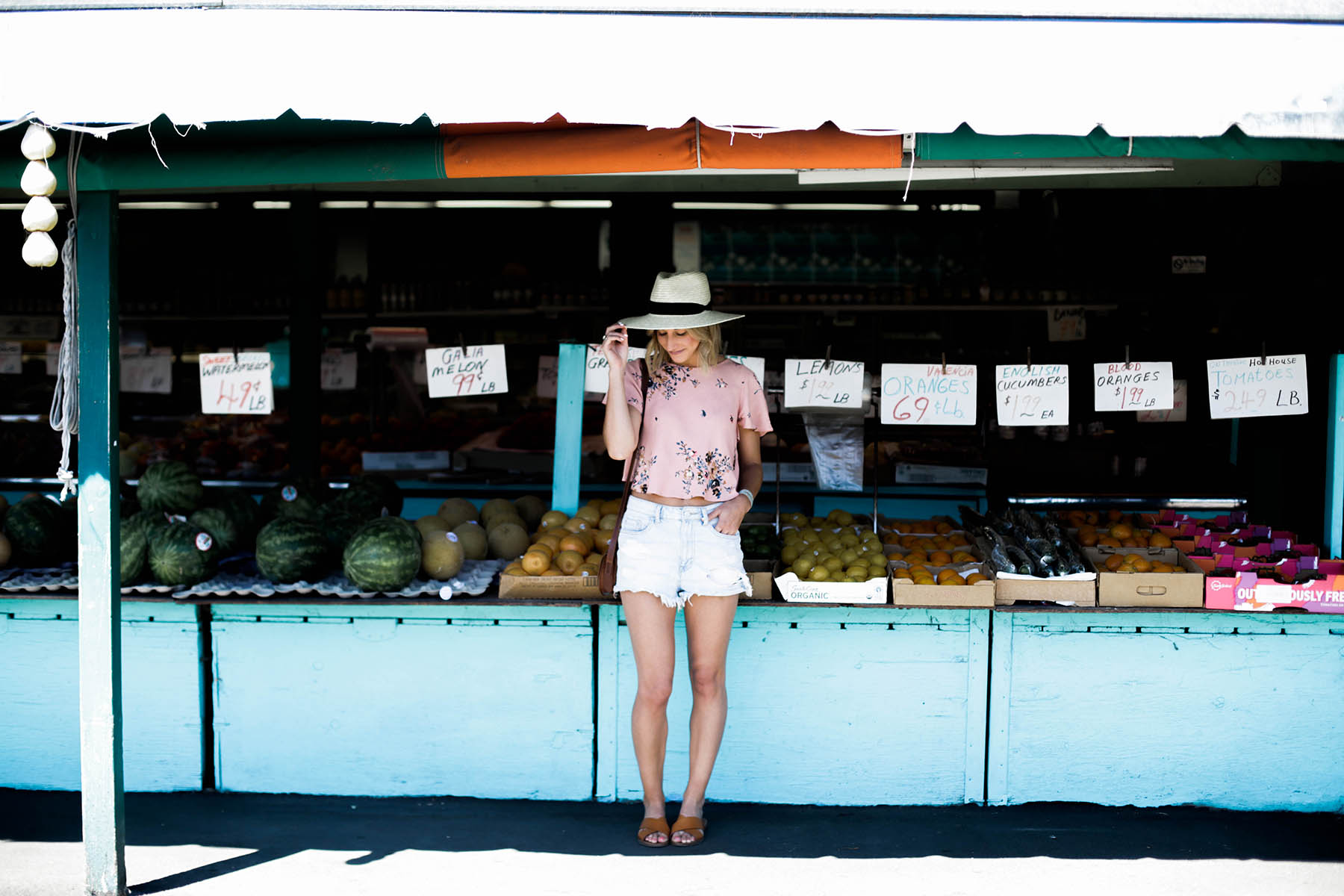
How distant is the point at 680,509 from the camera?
4.05m

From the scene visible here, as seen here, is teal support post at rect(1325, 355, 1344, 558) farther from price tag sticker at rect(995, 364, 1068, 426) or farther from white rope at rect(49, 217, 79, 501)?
white rope at rect(49, 217, 79, 501)

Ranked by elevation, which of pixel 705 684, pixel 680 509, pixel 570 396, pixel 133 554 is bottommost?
pixel 705 684

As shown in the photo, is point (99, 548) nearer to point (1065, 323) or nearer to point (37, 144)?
point (37, 144)

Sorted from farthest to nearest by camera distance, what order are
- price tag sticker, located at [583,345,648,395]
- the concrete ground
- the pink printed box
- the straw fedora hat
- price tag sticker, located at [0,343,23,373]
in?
price tag sticker, located at [0,343,23,373] < price tag sticker, located at [583,345,648,395] < the pink printed box < the straw fedora hat < the concrete ground

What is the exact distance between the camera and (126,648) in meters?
4.62

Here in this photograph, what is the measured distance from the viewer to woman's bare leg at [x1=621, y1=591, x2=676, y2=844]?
407cm

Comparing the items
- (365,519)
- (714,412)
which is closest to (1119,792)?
(714,412)

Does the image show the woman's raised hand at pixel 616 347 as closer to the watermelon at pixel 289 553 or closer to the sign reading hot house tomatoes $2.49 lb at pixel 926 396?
the sign reading hot house tomatoes $2.49 lb at pixel 926 396

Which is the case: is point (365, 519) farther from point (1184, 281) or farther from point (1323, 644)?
point (1184, 281)

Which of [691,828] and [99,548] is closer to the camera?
[99,548]

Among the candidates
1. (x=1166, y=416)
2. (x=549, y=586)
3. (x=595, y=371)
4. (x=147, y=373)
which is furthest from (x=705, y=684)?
(x=1166, y=416)

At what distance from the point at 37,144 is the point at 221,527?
2077 millimetres

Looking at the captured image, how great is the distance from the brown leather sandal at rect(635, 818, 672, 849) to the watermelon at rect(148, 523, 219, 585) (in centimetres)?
206

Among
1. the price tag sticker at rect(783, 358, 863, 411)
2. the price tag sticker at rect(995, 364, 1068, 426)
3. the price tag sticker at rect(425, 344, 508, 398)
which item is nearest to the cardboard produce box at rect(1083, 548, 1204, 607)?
the price tag sticker at rect(995, 364, 1068, 426)
